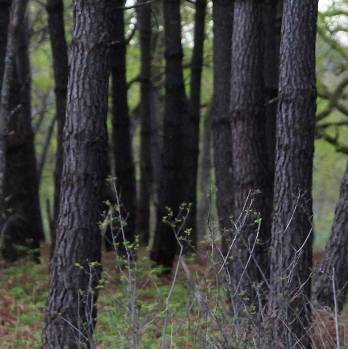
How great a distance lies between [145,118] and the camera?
1870 centimetres

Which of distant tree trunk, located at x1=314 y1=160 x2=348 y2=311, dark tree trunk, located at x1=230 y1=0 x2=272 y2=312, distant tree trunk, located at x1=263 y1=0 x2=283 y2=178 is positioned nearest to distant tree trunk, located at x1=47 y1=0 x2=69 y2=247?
distant tree trunk, located at x1=263 y1=0 x2=283 y2=178

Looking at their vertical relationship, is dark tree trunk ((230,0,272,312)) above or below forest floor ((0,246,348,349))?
above

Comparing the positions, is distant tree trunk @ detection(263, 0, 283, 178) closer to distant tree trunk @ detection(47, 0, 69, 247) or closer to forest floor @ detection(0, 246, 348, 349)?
forest floor @ detection(0, 246, 348, 349)

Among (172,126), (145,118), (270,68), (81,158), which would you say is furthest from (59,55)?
(145,118)

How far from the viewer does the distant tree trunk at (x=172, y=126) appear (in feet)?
46.4

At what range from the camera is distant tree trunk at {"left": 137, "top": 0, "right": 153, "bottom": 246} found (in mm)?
18203

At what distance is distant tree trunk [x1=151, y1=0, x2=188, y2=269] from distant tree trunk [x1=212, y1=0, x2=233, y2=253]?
1934 millimetres

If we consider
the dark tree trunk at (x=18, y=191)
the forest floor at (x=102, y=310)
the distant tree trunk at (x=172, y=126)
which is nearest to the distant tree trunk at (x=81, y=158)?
the forest floor at (x=102, y=310)

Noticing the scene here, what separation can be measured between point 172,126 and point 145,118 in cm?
462

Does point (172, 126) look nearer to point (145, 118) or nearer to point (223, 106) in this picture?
point (223, 106)

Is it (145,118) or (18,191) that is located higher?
A: (145,118)

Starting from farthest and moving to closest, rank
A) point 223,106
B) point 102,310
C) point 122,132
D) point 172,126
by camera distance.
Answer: point 122,132 → point 172,126 → point 223,106 → point 102,310

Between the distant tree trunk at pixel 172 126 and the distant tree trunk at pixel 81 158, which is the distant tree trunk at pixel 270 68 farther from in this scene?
the distant tree trunk at pixel 81 158

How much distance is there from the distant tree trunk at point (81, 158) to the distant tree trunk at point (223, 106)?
319 centimetres
